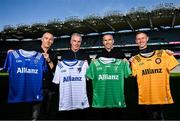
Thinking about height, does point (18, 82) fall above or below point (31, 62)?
below

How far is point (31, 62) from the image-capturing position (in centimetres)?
491

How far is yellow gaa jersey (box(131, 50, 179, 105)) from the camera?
473 cm

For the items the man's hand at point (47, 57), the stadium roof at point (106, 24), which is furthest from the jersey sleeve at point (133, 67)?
the stadium roof at point (106, 24)

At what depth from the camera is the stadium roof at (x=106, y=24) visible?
35250 millimetres

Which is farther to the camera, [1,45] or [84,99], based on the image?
[1,45]

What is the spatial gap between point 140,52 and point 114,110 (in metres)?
1.15

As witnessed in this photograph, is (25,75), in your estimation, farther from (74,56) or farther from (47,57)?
(74,56)

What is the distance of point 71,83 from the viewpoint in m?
4.98

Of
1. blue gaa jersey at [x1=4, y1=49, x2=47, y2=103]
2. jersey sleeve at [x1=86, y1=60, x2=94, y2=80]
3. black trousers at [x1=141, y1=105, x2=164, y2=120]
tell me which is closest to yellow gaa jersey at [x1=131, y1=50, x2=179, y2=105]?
black trousers at [x1=141, y1=105, x2=164, y2=120]

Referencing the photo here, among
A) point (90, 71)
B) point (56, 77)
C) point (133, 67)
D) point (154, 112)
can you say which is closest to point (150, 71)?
point (133, 67)

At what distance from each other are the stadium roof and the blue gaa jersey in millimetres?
31376

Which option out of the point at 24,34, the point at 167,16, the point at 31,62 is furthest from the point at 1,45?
the point at 31,62

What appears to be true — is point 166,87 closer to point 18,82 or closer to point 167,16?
point 18,82

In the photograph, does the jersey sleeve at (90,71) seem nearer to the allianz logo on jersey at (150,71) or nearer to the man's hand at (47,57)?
the man's hand at (47,57)
